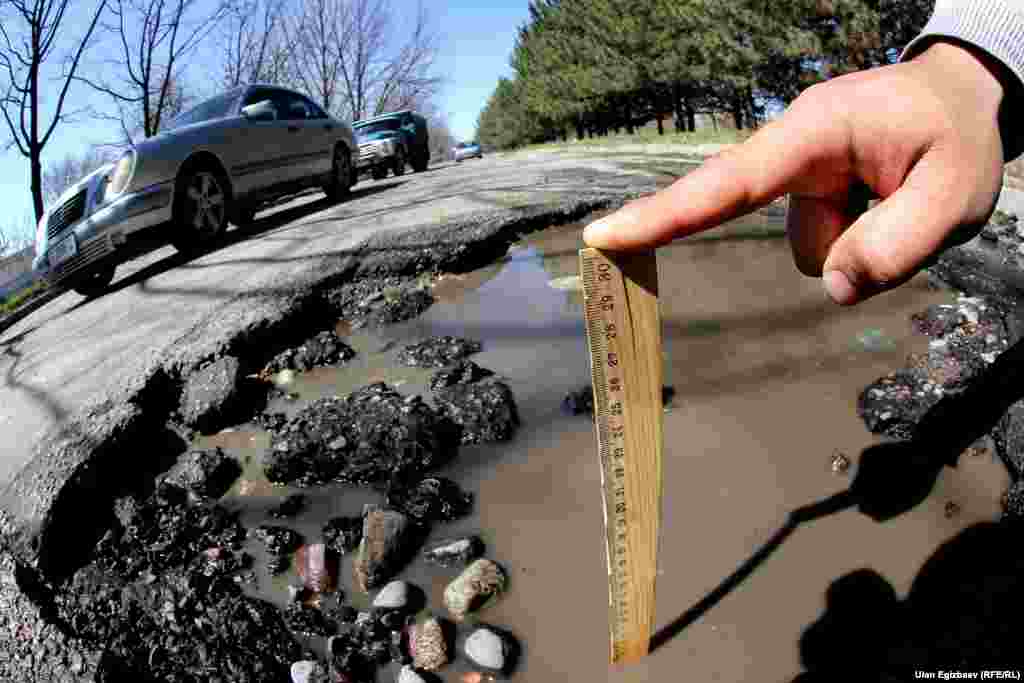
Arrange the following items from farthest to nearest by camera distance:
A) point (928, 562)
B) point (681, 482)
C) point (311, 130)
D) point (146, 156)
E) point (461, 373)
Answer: point (311, 130) → point (146, 156) → point (461, 373) → point (681, 482) → point (928, 562)

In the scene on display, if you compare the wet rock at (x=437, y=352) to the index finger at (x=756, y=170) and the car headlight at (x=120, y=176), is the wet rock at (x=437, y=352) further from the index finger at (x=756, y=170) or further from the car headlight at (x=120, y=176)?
the car headlight at (x=120, y=176)

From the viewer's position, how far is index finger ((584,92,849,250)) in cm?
82

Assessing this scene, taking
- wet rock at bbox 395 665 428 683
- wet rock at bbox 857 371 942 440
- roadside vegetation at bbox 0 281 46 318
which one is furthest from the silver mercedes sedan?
wet rock at bbox 857 371 942 440

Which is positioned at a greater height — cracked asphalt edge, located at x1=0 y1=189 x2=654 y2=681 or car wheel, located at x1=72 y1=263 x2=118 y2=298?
car wheel, located at x1=72 y1=263 x2=118 y2=298

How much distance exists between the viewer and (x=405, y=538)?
1976 millimetres

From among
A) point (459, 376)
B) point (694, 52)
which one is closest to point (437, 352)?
point (459, 376)

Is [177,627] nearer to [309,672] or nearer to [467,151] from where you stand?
[309,672]

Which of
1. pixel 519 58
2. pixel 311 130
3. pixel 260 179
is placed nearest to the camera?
pixel 260 179

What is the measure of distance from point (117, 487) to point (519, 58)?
1631 inches

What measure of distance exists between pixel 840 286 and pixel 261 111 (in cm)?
722

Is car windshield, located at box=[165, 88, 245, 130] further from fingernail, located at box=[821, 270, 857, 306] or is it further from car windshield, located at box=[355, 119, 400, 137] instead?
car windshield, located at box=[355, 119, 400, 137]

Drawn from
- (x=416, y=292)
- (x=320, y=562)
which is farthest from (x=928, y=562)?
(x=416, y=292)

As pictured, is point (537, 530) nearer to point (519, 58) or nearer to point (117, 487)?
point (117, 487)

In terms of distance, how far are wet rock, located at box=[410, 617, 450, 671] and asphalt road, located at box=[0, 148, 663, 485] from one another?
69.8 inches
